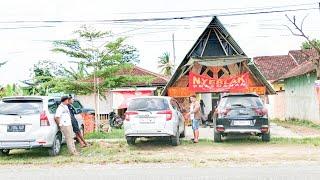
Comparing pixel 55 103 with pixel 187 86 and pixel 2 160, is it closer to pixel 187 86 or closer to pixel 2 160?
pixel 2 160

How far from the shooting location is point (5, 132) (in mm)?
13359

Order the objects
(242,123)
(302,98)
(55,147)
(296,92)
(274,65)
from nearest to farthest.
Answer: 1. (55,147)
2. (242,123)
3. (302,98)
4. (296,92)
5. (274,65)

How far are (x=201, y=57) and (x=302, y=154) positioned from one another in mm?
12638

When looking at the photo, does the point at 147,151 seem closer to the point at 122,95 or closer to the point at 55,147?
the point at 55,147

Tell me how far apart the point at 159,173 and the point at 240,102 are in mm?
6662

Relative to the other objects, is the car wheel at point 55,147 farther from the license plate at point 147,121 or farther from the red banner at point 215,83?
the red banner at point 215,83

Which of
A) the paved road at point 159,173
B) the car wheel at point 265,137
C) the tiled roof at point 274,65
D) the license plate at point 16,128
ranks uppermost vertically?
the tiled roof at point 274,65

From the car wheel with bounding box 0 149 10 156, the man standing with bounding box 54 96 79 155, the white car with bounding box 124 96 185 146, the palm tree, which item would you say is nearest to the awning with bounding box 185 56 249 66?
the white car with bounding box 124 96 185 146

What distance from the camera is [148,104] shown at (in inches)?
607

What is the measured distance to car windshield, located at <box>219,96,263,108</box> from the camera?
53.6ft

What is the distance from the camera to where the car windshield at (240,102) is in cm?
1633

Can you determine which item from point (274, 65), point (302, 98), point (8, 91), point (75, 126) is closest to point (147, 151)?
point (75, 126)

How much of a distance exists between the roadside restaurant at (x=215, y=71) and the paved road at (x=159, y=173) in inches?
554

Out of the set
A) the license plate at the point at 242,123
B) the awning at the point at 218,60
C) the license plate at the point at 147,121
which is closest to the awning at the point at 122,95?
the awning at the point at 218,60
